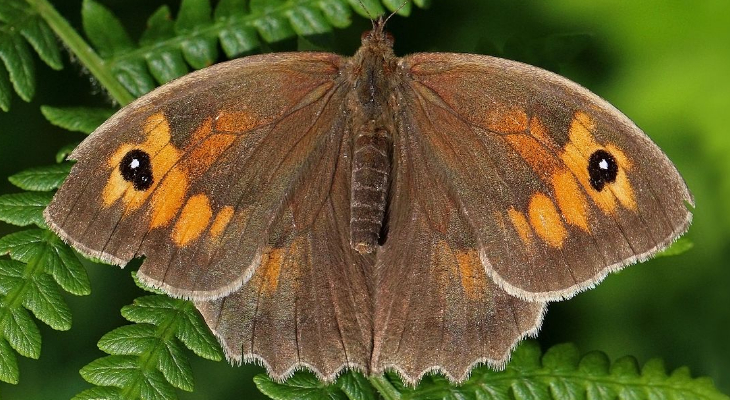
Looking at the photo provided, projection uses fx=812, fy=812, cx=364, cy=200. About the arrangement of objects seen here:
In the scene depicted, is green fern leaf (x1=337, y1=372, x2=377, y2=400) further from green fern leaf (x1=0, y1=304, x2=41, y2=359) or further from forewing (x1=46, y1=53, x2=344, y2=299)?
green fern leaf (x1=0, y1=304, x2=41, y2=359)

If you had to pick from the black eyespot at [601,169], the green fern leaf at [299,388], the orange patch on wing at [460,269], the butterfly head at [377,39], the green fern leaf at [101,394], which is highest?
the butterfly head at [377,39]

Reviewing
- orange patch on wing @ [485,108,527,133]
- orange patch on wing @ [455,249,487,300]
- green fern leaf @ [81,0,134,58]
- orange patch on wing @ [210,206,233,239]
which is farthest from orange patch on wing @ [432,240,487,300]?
green fern leaf @ [81,0,134,58]

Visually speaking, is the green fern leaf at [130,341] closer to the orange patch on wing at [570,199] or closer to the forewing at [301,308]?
the forewing at [301,308]

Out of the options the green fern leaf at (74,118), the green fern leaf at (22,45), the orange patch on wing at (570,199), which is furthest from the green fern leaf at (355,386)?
the green fern leaf at (22,45)

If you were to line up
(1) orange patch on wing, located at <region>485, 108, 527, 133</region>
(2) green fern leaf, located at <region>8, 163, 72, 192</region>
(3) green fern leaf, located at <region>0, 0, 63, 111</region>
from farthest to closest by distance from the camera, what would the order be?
(3) green fern leaf, located at <region>0, 0, 63, 111</region> < (2) green fern leaf, located at <region>8, 163, 72, 192</region> < (1) orange patch on wing, located at <region>485, 108, 527, 133</region>

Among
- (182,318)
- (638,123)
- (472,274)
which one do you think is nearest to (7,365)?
(182,318)
